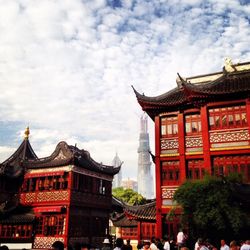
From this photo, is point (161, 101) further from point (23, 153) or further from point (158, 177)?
point (23, 153)

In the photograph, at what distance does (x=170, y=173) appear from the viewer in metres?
20.5

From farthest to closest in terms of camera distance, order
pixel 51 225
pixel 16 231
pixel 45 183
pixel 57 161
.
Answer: pixel 45 183
pixel 57 161
pixel 16 231
pixel 51 225

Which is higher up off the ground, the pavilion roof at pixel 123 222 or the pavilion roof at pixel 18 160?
the pavilion roof at pixel 18 160

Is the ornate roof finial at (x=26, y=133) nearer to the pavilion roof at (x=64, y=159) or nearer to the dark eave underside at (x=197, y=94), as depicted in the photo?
the pavilion roof at (x=64, y=159)

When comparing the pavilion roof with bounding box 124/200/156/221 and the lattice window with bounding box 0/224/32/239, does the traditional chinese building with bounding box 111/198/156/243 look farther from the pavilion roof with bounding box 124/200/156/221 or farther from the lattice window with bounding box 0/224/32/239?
the lattice window with bounding box 0/224/32/239

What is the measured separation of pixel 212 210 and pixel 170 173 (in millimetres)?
6383

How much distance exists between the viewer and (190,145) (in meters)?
20.2

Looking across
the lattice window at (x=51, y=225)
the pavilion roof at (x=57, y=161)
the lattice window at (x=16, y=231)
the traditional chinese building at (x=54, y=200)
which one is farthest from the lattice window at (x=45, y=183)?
the lattice window at (x=16, y=231)

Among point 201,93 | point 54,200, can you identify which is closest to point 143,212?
point 201,93

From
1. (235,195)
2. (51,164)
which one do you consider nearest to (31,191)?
(51,164)

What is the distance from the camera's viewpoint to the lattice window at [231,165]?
1845 cm

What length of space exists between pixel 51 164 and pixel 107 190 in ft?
24.6

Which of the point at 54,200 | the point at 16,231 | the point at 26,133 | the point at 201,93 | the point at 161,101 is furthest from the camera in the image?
the point at 26,133

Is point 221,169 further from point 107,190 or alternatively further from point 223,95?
point 107,190
